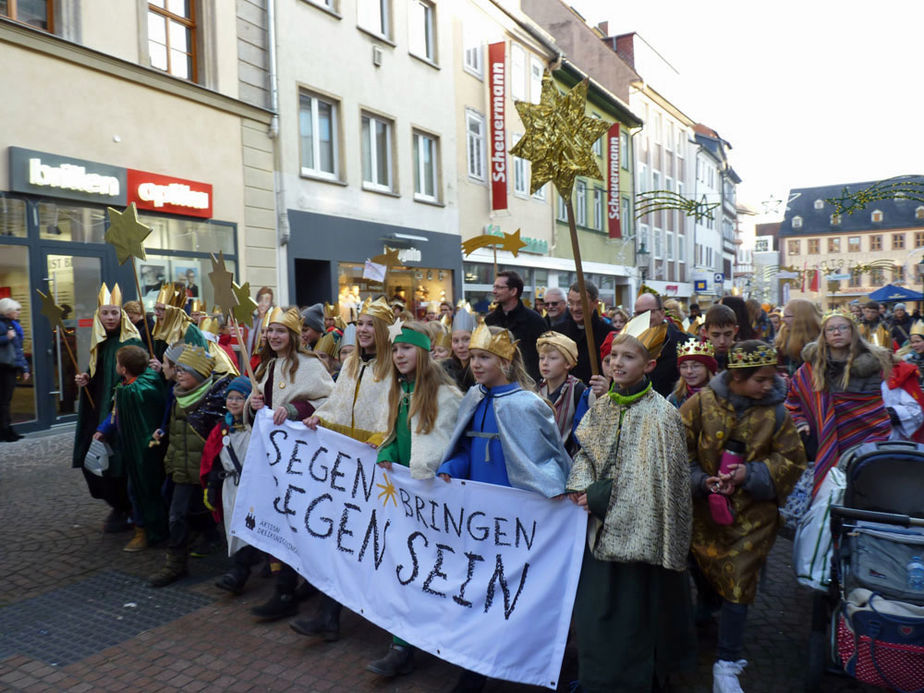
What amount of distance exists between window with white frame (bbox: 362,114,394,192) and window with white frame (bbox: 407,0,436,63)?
2343 mm

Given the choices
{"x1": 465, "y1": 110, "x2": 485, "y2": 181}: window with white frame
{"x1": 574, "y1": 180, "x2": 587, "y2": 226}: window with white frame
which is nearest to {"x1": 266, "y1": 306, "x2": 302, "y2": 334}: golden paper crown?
{"x1": 465, "y1": 110, "x2": 485, "y2": 181}: window with white frame

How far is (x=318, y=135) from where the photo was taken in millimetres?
16016

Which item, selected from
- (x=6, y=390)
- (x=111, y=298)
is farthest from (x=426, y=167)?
(x=111, y=298)

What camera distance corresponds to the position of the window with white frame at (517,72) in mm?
23781

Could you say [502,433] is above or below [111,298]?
below

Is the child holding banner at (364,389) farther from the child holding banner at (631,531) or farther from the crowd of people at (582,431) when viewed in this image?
the child holding banner at (631,531)

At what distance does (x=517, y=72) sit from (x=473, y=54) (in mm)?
2849

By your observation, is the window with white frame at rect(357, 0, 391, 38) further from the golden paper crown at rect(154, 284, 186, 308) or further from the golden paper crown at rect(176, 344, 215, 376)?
the golden paper crown at rect(176, 344, 215, 376)

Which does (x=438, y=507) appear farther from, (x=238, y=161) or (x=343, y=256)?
(x=343, y=256)

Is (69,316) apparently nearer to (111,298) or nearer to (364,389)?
(111,298)

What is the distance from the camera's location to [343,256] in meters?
16.3

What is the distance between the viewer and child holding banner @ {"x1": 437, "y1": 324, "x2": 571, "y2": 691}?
3.57m

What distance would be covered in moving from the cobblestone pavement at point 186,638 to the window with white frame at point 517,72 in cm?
2048

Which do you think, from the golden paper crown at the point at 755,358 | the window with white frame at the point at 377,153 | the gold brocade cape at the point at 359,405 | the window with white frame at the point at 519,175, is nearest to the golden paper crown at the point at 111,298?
the gold brocade cape at the point at 359,405
